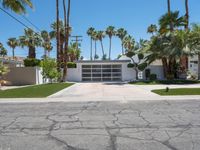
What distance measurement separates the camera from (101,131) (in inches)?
296

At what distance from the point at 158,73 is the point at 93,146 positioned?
35047mm

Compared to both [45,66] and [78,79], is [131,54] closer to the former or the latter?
[78,79]

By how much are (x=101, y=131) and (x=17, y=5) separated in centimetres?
1728

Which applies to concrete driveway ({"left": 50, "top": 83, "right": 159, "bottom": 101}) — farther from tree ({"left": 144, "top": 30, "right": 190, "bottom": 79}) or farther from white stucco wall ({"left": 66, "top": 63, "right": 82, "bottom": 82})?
white stucco wall ({"left": 66, "top": 63, "right": 82, "bottom": 82})

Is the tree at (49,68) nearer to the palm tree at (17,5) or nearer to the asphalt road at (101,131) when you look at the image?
the palm tree at (17,5)

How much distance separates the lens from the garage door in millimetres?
39844

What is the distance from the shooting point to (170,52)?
102 ft

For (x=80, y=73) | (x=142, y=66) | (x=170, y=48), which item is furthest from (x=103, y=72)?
(x=170, y=48)

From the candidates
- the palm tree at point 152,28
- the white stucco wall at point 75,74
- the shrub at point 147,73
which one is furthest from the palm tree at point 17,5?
the palm tree at point 152,28

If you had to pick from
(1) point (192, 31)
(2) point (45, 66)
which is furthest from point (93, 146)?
(1) point (192, 31)

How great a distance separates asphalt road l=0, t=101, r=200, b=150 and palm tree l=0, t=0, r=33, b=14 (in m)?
13.7

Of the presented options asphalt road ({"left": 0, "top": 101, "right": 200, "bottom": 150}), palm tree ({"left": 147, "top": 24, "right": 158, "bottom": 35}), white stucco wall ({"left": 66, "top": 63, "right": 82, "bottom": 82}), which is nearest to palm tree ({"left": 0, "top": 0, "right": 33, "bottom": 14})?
asphalt road ({"left": 0, "top": 101, "right": 200, "bottom": 150})

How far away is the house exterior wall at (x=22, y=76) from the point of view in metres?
31.6

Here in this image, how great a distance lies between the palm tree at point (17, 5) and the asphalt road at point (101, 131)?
13.7 meters
